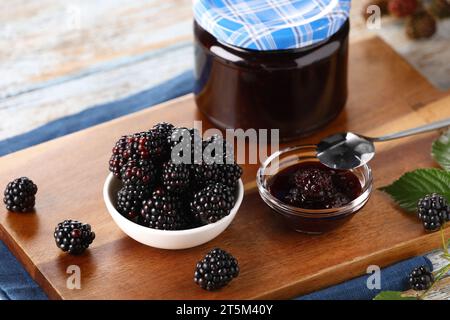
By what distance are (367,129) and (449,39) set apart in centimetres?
66

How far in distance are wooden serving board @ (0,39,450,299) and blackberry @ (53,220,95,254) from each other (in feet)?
0.09

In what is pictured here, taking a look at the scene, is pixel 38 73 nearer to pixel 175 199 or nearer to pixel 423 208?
pixel 175 199

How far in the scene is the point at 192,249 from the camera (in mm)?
1966

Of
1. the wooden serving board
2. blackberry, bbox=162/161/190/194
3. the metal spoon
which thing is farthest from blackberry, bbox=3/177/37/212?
the metal spoon

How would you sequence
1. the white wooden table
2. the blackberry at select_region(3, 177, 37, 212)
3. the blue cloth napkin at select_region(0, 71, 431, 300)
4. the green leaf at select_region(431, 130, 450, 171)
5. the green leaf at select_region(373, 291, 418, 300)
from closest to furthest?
the green leaf at select_region(373, 291, 418, 300)
the blue cloth napkin at select_region(0, 71, 431, 300)
the blackberry at select_region(3, 177, 37, 212)
the green leaf at select_region(431, 130, 450, 171)
the white wooden table

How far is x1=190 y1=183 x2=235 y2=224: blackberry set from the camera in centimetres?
187

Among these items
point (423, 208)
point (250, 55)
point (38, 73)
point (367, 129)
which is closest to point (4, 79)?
point (38, 73)

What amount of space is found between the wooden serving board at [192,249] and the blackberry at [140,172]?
0.16m

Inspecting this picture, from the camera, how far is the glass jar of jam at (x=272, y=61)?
83.0 inches

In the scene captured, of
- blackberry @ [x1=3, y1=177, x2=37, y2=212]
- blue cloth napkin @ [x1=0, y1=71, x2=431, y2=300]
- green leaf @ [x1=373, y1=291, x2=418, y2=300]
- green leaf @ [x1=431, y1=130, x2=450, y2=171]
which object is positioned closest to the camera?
green leaf @ [x1=373, y1=291, x2=418, y2=300]

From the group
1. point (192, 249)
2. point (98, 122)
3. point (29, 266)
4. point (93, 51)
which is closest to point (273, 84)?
point (192, 249)

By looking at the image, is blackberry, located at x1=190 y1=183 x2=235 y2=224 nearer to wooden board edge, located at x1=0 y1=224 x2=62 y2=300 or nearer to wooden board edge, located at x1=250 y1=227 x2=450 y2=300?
wooden board edge, located at x1=250 y1=227 x2=450 y2=300

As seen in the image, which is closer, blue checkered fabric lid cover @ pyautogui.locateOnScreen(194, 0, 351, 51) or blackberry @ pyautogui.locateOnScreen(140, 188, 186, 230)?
blackberry @ pyautogui.locateOnScreen(140, 188, 186, 230)

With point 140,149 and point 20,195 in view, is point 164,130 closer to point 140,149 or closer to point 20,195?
point 140,149
